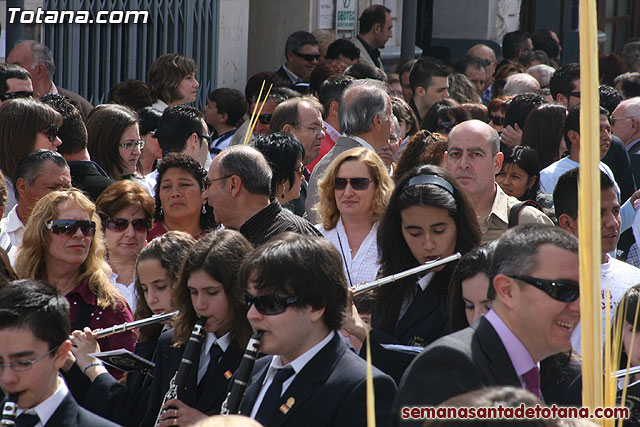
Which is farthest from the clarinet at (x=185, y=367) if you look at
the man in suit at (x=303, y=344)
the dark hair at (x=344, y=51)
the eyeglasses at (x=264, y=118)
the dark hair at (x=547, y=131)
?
the dark hair at (x=344, y=51)

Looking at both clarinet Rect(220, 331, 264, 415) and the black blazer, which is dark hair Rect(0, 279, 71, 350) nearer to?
the black blazer

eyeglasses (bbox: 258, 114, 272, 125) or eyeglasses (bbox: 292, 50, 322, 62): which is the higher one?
eyeglasses (bbox: 292, 50, 322, 62)

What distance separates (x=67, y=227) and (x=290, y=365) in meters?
1.67

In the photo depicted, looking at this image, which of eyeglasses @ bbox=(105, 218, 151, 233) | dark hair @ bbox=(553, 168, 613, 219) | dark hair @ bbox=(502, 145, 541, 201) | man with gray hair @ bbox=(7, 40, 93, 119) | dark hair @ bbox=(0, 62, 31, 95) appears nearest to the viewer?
dark hair @ bbox=(553, 168, 613, 219)

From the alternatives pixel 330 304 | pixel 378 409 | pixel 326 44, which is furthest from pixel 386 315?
pixel 326 44

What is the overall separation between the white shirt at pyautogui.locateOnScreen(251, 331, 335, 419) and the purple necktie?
24.8 inches

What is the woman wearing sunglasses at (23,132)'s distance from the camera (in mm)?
5047

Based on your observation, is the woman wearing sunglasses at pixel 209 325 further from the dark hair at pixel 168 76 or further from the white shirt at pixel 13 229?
the dark hair at pixel 168 76

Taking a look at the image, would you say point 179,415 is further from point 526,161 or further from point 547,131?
point 547,131

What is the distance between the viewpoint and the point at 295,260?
9.04ft

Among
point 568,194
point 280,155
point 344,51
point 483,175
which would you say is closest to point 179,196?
point 280,155

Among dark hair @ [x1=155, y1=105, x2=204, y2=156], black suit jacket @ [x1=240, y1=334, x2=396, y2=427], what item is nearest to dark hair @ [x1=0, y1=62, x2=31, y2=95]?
dark hair @ [x1=155, y1=105, x2=204, y2=156]

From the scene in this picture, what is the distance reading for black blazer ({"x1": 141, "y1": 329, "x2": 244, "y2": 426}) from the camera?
10.4 ft

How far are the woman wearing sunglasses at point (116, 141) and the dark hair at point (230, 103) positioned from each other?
1799 mm
